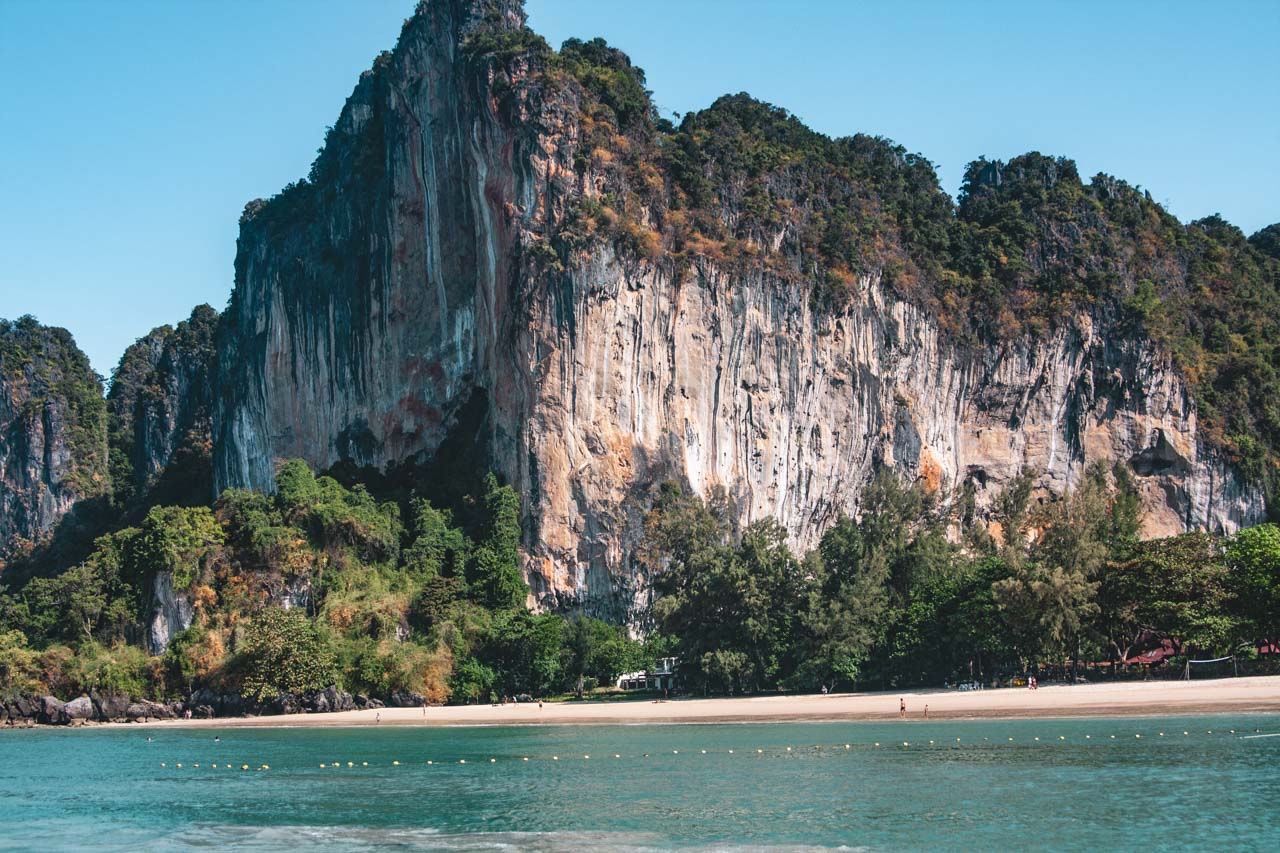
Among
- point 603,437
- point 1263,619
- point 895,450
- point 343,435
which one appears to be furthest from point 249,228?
point 1263,619

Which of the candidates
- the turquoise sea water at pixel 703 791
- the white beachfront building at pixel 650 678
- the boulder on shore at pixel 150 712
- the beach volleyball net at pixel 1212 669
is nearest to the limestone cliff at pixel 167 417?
the boulder on shore at pixel 150 712

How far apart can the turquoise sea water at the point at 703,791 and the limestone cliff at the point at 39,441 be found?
8136 centimetres

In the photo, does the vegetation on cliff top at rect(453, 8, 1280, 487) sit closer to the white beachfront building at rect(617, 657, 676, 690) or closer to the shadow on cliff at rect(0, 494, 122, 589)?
the white beachfront building at rect(617, 657, 676, 690)

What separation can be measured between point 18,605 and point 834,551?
4708cm

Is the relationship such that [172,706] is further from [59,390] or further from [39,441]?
[59,390]

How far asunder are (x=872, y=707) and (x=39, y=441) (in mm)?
97552

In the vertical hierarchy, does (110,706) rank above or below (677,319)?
below

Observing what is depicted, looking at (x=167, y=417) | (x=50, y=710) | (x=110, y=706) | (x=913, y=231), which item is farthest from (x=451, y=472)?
(x=167, y=417)

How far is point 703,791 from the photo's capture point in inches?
1254

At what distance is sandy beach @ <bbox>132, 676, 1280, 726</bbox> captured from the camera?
1748 inches

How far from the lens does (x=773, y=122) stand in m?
92.4

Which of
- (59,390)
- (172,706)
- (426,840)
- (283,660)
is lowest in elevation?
(426,840)

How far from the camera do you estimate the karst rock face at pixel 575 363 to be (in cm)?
7188

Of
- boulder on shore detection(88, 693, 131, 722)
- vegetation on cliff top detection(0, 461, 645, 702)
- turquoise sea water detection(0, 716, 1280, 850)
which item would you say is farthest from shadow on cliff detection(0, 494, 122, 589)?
turquoise sea water detection(0, 716, 1280, 850)
